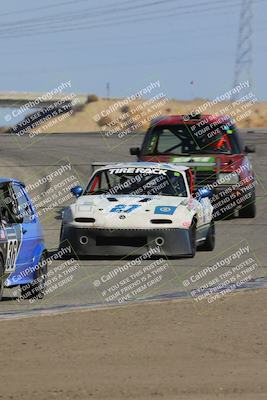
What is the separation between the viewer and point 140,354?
8.55 meters

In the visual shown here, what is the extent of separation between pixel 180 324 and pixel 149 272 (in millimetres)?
4391

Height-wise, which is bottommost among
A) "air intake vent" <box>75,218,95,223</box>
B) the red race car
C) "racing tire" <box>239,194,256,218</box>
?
"racing tire" <box>239,194,256,218</box>

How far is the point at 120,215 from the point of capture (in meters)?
15.8

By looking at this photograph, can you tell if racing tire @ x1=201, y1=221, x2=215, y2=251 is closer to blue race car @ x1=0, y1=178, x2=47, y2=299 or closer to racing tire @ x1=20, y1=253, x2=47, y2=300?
blue race car @ x1=0, y1=178, x2=47, y2=299

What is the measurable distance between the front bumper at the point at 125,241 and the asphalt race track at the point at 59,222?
0.51 feet

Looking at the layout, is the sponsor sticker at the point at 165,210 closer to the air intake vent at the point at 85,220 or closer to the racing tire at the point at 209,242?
the air intake vent at the point at 85,220

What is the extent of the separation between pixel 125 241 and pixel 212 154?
616 cm

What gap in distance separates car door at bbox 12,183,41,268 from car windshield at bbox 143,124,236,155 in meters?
9.30

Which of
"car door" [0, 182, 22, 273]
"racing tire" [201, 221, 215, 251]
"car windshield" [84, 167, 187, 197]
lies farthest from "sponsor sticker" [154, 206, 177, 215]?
"car door" [0, 182, 22, 273]

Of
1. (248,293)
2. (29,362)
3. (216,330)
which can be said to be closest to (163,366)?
(29,362)

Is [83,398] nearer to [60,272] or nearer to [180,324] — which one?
[180,324]

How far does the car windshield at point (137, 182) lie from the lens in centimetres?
1675

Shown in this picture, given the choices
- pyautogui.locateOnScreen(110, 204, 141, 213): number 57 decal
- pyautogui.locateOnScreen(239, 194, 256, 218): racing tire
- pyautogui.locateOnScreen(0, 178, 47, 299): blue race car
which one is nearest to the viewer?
pyautogui.locateOnScreen(0, 178, 47, 299): blue race car

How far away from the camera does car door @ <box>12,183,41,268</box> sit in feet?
39.4
